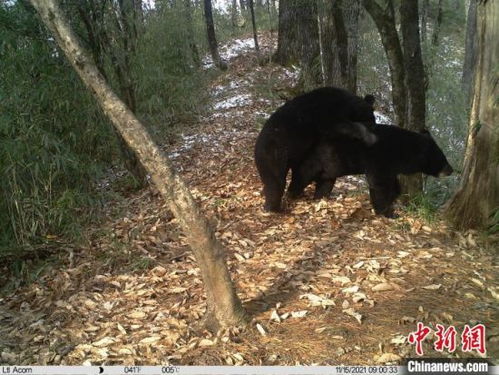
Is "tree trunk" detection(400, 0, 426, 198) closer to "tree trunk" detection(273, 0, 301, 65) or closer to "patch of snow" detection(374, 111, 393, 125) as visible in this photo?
"patch of snow" detection(374, 111, 393, 125)

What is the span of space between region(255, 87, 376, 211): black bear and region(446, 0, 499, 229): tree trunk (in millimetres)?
1124

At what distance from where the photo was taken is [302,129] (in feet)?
18.3

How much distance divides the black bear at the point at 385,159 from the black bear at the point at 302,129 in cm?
12

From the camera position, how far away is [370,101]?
229 inches

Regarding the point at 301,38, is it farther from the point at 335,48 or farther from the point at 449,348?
the point at 449,348

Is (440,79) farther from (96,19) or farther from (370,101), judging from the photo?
(96,19)

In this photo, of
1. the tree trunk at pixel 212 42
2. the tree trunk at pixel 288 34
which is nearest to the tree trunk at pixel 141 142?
the tree trunk at pixel 288 34

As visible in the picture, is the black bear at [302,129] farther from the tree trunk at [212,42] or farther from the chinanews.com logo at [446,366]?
the tree trunk at [212,42]

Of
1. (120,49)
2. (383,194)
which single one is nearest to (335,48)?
(383,194)

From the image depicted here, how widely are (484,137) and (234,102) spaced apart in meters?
6.63

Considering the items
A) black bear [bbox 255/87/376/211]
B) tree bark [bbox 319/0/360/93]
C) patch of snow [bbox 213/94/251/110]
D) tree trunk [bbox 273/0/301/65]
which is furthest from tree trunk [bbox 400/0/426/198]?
tree trunk [bbox 273/0/301/65]

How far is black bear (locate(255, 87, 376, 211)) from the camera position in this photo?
547cm

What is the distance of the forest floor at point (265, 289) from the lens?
3.33m

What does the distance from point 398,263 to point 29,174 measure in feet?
12.1
